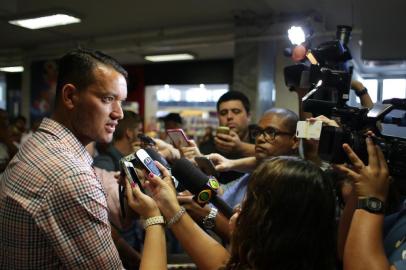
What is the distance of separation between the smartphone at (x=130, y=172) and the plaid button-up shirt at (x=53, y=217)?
141 mm

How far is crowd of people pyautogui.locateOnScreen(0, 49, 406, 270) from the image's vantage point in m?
0.89

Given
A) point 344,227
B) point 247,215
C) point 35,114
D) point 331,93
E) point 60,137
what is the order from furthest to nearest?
point 35,114, point 331,93, point 344,227, point 60,137, point 247,215

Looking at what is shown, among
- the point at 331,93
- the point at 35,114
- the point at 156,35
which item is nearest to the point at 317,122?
the point at 331,93

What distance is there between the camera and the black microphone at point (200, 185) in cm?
120

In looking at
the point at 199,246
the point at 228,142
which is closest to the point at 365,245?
the point at 199,246

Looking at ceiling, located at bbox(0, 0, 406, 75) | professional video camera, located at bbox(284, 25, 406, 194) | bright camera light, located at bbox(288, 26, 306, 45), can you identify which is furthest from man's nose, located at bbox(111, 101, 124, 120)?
ceiling, located at bbox(0, 0, 406, 75)

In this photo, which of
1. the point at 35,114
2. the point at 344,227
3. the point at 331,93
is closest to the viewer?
the point at 344,227

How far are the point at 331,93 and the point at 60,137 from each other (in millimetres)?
963

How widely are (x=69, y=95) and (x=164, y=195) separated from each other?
40 centimetres

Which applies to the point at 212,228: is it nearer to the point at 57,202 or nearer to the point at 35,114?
the point at 57,202

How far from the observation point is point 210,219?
136cm

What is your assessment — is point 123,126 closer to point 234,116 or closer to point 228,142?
point 234,116

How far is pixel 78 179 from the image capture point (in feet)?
3.31

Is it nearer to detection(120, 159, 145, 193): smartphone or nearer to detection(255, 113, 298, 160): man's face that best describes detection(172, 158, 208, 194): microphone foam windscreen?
detection(120, 159, 145, 193): smartphone
